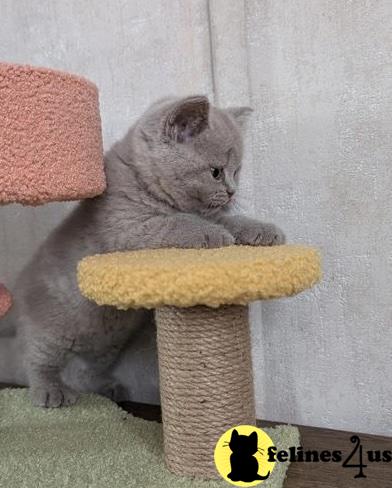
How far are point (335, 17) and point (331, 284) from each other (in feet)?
1.89

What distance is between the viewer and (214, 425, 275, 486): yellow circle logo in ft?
2.98

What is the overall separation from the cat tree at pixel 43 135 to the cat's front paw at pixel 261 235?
32cm

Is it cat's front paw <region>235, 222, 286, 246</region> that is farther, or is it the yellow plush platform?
cat's front paw <region>235, 222, 286, 246</region>

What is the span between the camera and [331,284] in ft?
3.98

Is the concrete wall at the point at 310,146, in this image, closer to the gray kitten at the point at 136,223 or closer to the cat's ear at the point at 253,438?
the gray kitten at the point at 136,223

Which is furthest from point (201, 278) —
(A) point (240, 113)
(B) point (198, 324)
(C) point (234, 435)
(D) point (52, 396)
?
(D) point (52, 396)

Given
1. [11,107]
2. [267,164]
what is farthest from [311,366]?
[11,107]

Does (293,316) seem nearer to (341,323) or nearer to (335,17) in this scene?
(341,323)

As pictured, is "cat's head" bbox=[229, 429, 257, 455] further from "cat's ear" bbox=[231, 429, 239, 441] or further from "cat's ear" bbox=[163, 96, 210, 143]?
"cat's ear" bbox=[163, 96, 210, 143]

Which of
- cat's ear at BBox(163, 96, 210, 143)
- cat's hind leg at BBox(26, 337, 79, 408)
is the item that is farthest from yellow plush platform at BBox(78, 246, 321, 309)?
cat's hind leg at BBox(26, 337, 79, 408)

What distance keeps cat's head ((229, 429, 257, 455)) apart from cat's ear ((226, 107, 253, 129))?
25.7 inches

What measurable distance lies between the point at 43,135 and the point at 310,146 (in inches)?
23.1

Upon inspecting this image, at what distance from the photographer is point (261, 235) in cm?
108

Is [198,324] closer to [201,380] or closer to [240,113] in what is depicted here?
[201,380]
